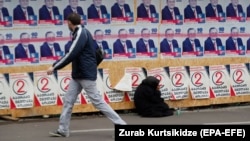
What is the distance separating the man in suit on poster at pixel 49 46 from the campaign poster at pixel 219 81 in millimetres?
2945

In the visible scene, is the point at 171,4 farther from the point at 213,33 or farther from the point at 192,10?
the point at 213,33

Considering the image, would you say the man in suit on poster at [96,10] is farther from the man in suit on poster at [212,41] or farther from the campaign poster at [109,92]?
the man in suit on poster at [212,41]

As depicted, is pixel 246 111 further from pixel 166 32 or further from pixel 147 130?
pixel 147 130

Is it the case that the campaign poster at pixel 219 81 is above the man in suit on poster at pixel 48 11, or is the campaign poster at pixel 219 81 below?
below

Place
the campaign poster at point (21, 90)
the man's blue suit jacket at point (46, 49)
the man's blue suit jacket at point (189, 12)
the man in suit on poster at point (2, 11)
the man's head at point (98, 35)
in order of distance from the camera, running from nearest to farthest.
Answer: the man in suit on poster at point (2, 11), the campaign poster at point (21, 90), the man's blue suit jacket at point (46, 49), the man's head at point (98, 35), the man's blue suit jacket at point (189, 12)

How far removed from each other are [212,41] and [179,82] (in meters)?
0.98

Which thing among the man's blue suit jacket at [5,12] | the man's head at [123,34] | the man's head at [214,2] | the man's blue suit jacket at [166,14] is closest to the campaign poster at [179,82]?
the man's blue suit jacket at [166,14]

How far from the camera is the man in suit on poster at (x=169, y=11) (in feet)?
35.5

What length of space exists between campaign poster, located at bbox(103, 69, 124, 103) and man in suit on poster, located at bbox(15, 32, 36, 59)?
1.33 metres

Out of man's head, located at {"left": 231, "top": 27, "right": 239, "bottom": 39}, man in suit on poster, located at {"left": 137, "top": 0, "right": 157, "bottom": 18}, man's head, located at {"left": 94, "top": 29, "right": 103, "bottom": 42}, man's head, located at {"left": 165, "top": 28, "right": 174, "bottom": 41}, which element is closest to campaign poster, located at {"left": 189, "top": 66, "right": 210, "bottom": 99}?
man's head, located at {"left": 165, "top": 28, "right": 174, "bottom": 41}

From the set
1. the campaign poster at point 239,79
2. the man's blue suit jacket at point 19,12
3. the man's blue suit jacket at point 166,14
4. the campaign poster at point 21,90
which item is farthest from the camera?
the campaign poster at point 239,79

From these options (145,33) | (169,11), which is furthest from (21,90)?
(169,11)

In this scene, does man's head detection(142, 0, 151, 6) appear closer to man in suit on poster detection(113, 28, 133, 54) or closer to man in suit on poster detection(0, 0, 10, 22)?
man in suit on poster detection(113, 28, 133, 54)

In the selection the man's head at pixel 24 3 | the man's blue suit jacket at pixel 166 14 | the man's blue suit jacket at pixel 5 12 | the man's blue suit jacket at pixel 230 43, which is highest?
the man's head at pixel 24 3
